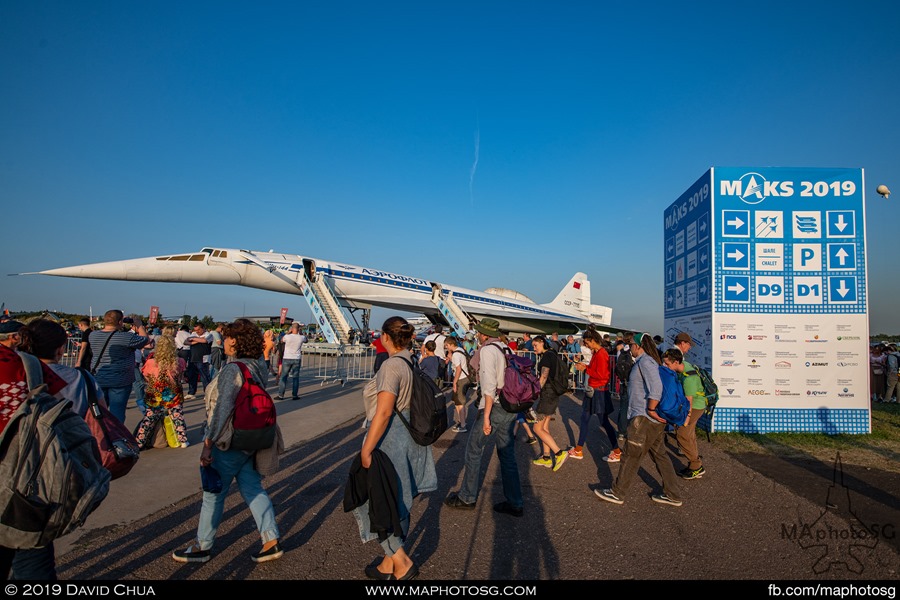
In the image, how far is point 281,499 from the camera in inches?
189

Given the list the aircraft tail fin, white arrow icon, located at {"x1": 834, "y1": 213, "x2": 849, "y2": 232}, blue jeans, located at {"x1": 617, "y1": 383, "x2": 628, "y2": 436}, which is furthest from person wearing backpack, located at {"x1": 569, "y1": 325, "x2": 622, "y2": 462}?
the aircraft tail fin

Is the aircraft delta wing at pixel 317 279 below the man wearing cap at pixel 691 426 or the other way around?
the other way around

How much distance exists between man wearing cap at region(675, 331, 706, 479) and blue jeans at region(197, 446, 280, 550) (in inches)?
194

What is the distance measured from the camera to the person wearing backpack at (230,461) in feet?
10.6

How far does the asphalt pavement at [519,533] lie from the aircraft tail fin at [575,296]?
31781 mm

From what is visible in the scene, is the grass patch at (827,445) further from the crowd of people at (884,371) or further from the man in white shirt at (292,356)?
the man in white shirt at (292,356)

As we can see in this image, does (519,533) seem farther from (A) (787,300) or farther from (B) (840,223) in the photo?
(B) (840,223)

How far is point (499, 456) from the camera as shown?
15.3 ft

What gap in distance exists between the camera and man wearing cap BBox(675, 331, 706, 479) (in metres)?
5.93

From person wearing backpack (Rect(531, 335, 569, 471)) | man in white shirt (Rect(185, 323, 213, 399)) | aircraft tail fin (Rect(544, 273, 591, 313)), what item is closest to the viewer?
person wearing backpack (Rect(531, 335, 569, 471))

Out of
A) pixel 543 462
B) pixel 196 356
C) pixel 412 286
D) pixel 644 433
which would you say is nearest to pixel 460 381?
pixel 543 462

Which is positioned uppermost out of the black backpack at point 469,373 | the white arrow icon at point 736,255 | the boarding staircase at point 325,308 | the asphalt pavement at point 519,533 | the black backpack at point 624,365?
the white arrow icon at point 736,255

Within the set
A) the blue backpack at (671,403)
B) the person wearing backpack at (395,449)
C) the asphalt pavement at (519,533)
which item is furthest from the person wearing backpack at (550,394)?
the person wearing backpack at (395,449)

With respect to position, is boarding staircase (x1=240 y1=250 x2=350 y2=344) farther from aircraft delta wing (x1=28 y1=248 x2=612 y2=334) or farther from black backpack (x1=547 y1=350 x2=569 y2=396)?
black backpack (x1=547 y1=350 x2=569 y2=396)
